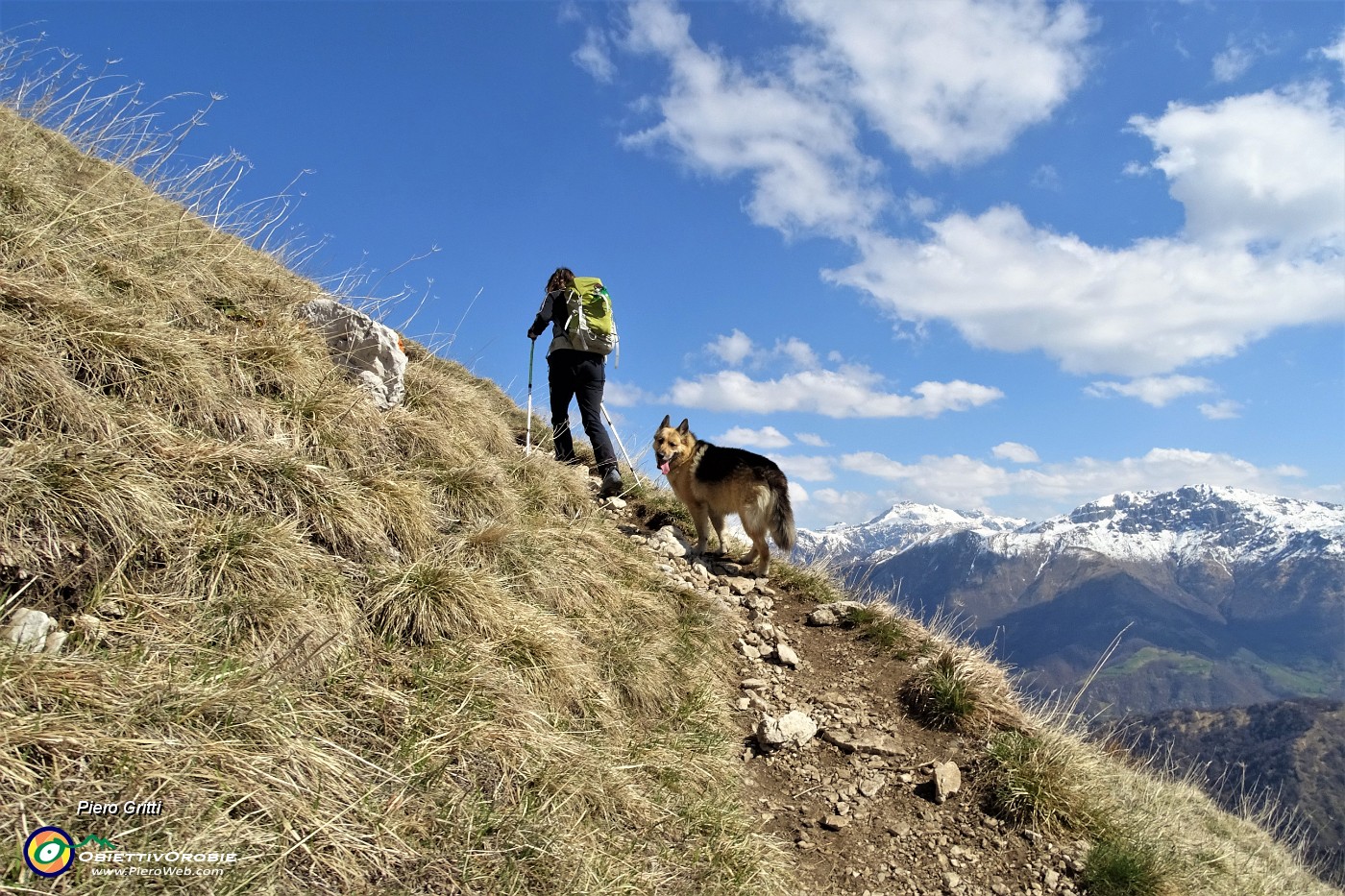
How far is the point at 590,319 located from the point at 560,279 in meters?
0.99

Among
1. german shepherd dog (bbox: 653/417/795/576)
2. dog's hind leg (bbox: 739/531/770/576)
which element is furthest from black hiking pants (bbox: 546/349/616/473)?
dog's hind leg (bbox: 739/531/770/576)

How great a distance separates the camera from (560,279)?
34.9ft

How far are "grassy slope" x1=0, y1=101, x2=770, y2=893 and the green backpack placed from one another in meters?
4.02

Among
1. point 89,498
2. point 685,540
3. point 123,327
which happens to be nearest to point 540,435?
point 685,540

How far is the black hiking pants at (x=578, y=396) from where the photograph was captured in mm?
10258

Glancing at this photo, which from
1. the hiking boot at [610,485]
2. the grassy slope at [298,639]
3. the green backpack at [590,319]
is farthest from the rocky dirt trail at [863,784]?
the green backpack at [590,319]

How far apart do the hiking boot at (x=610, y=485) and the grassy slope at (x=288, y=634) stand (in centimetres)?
400

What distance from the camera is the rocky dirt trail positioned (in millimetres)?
4633

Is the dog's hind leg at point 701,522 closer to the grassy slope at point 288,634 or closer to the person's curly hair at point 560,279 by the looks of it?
the grassy slope at point 288,634

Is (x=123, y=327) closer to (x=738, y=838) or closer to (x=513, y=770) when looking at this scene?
(x=513, y=770)

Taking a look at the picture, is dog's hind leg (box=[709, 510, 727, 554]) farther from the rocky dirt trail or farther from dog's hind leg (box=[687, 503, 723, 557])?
the rocky dirt trail

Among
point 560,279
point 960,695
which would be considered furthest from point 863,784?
point 560,279

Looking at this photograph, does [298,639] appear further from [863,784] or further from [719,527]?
[719,527]

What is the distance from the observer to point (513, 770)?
357 centimetres
